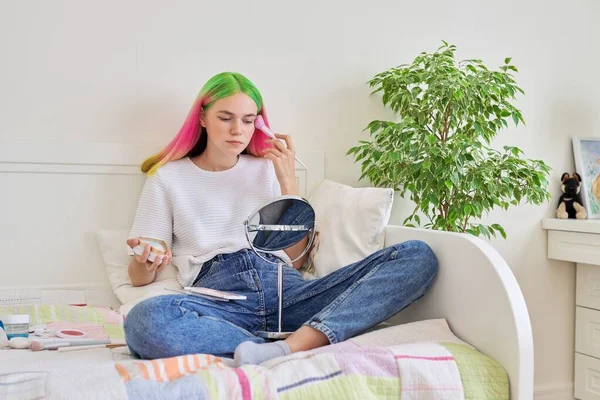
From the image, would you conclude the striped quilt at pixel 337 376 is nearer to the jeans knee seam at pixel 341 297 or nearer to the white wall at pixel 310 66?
the jeans knee seam at pixel 341 297

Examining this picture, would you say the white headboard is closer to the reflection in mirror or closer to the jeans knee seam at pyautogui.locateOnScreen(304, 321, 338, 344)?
the reflection in mirror

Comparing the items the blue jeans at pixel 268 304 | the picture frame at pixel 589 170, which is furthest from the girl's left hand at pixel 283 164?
the picture frame at pixel 589 170

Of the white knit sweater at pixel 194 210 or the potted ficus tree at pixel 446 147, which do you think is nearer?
the white knit sweater at pixel 194 210

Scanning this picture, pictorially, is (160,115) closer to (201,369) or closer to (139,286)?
(139,286)

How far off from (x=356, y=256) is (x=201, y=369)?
0.72m

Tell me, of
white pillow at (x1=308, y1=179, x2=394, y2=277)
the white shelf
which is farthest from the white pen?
the white shelf

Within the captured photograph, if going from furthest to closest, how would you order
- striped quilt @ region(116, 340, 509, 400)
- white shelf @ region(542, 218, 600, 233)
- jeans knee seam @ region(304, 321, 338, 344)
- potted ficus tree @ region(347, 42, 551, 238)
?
white shelf @ region(542, 218, 600, 233) → potted ficus tree @ region(347, 42, 551, 238) → jeans knee seam @ region(304, 321, 338, 344) → striped quilt @ region(116, 340, 509, 400)

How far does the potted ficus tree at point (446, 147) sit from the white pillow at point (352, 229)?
19 cm

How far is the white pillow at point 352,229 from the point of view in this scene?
175cm

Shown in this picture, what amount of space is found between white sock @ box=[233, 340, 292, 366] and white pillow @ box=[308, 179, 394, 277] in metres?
0.48

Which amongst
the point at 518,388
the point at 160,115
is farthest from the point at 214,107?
A: the point at 518,388

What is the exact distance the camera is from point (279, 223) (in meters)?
1.42

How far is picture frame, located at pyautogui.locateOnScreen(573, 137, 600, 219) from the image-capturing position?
2.40 m

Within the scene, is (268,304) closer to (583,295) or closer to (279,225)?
(279,225)
